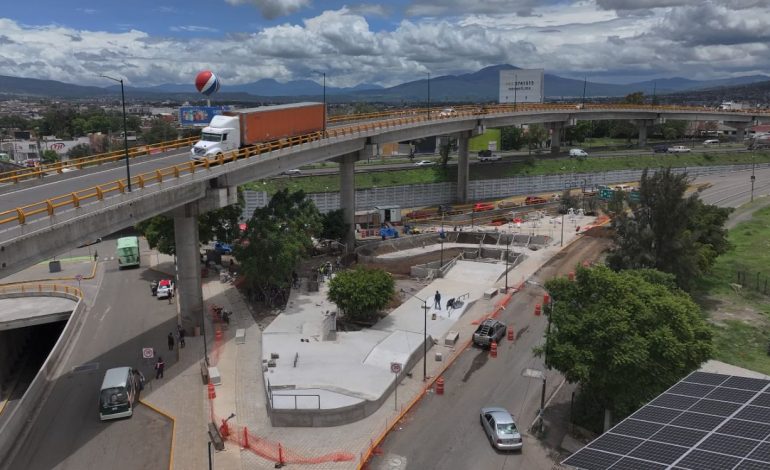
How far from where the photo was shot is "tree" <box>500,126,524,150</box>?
417 ft

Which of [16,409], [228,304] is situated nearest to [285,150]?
[228,304]

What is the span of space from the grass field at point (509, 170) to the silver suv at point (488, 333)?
160ft

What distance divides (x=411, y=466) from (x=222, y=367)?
46.7 ft

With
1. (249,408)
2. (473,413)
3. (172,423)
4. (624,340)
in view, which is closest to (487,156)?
(473,413)

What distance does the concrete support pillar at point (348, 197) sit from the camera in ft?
193

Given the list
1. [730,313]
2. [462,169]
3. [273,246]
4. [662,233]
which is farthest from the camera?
[462,169]

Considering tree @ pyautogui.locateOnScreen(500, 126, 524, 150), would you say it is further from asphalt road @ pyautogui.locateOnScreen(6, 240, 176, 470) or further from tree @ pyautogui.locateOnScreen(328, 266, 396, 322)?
asphalt road @ pyautogui.locateOnScreen(6, 240, 176, 470)

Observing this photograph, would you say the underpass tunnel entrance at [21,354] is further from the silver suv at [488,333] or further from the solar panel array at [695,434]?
the solar panel array at [695,434]

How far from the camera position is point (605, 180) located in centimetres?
9619

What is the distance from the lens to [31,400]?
1166 inches

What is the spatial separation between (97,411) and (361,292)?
1675 centimetres

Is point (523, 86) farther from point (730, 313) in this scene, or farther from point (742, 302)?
point (730, 313)

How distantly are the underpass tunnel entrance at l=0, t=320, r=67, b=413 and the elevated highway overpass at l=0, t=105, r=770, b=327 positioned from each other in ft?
44.1

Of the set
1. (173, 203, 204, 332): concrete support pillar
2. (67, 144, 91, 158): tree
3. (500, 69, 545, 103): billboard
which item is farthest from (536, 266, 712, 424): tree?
(500, 69, 545, 103): billboard
